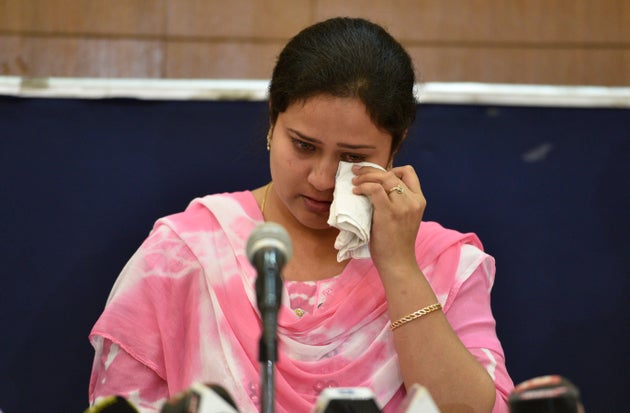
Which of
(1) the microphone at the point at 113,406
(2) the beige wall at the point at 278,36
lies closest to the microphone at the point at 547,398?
(1) the microphone at the point at 113,406

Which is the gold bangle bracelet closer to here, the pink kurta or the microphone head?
the pink kurta

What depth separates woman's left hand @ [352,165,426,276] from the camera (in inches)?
69.3

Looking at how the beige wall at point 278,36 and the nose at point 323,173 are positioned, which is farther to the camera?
the beige wall at point 278,36

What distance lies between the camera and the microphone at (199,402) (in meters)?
0.99

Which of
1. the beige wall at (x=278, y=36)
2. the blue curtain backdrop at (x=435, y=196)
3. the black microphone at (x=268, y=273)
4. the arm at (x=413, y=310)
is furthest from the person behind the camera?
the beige wall at (x=278, y=36)

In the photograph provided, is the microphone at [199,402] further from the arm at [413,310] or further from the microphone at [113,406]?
the arm at [413,310]

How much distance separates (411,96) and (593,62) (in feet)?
3.03

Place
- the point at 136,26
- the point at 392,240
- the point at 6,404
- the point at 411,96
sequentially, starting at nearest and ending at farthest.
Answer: the point at 392,240
the point at 411,96
the point at 6,404
the point at 136,26

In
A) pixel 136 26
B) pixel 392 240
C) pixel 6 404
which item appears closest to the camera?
pixel 392 240

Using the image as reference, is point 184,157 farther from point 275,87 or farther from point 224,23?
point 275,87

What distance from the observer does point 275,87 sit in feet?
6.07

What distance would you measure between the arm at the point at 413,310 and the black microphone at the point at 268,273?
2.11 ft

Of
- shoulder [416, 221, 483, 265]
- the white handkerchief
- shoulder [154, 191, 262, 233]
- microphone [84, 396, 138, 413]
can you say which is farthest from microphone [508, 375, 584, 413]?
shoulder [154, 191, 262, 233]

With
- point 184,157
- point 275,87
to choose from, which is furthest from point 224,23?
point 275,87
